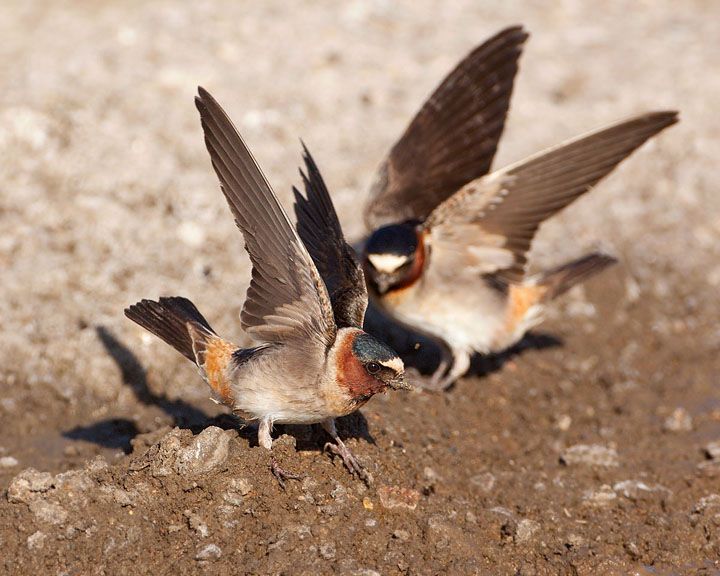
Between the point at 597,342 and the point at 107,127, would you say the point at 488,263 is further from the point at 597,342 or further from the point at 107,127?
the point at 107,127

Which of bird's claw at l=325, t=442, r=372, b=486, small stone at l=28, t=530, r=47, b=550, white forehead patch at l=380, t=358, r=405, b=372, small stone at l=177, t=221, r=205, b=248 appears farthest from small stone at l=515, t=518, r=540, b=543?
small stone at l=177, t=221, r=205, b=248

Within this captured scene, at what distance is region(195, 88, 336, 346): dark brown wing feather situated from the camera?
12.0 feet

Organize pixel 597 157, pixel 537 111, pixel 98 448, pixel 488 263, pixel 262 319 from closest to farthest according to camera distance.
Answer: pixel 262 319 → pixel 98 448 → pixel 597 157 → pixel 488 263 → pixel 537 111

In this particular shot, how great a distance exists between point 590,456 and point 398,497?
1.49 m

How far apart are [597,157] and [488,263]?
1.02 meters

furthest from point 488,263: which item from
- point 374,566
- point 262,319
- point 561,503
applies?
point 374,566

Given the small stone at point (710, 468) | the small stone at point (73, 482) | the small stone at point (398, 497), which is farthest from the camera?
the small stone at point (710, 468)

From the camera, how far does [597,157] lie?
5.55 m

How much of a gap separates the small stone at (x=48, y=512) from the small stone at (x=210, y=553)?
0.65 m

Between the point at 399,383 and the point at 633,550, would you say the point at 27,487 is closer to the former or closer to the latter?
the point at 399,383

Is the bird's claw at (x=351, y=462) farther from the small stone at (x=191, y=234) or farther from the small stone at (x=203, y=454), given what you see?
the small stone at (x=191, y=234)

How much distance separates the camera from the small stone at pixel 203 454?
3939mm

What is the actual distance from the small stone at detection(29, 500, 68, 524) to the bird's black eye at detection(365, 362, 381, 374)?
1508 mm

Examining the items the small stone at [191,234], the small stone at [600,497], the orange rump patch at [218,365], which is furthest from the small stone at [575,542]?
the small stone at [191,234]
